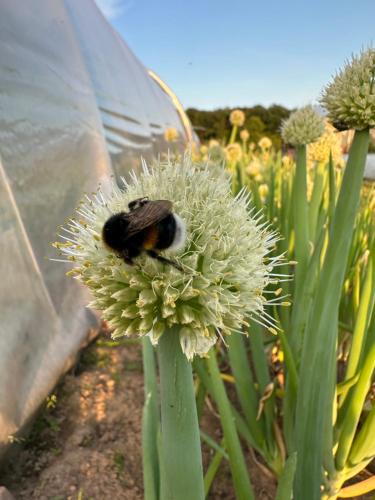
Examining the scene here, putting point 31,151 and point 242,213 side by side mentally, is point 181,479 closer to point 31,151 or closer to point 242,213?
point 242,213

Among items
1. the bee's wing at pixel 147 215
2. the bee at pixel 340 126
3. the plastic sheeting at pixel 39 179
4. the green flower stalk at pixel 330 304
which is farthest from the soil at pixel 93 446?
the bee at pixel 340 126

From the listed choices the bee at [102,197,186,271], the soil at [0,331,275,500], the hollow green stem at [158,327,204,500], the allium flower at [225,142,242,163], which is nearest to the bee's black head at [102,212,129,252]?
the bee at [102,197,186,271]

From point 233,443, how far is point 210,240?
2.02 ft

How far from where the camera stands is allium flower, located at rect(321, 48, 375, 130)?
83cm

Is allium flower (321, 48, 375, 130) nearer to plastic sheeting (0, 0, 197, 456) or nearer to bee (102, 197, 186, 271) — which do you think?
bee (102, 197, 186, 271)

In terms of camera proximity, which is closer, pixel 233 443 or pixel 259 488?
pixel 233 443

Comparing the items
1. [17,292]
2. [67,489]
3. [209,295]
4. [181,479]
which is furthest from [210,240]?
[17,292]

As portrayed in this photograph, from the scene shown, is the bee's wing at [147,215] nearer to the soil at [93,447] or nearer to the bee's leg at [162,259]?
the bee's leg at [162,259]

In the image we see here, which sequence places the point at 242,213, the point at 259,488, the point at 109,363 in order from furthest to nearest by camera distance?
1. the point at 109,363
2. the point at 259,488
3. the point at 242,213

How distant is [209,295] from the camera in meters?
0.66

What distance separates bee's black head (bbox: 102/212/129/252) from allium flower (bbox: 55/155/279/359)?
0.02 m

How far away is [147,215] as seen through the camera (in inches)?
25.1

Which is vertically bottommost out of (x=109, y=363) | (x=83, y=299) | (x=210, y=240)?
(x=109, y=363)

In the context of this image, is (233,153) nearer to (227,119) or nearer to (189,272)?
(189,272)
